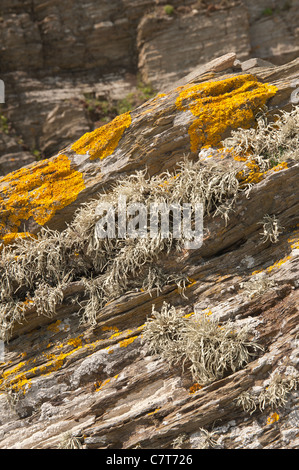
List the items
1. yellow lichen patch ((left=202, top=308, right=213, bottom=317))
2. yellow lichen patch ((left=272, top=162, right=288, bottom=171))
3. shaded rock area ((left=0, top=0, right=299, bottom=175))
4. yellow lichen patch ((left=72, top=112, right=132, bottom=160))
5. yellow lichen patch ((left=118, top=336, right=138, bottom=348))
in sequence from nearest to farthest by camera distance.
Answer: yellow lichen patch ((left=202, top=308, right=213, bottom=317)) < yellow lichen patch ((left=118, top=336, right=138, bottom=348)) < yellow lichen patch ((left=272, top=162, right=288, bottom=171)) < yellow lichen patch ((left=72, top=112, right=132, bottom=160)) < shaded rock area ((left=0, top=0, right=299, bottom=175))

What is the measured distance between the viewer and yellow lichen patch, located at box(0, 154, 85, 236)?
A: 5.18 meters

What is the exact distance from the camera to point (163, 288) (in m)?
4.52

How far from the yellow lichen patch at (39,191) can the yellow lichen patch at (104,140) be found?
0.97 ft

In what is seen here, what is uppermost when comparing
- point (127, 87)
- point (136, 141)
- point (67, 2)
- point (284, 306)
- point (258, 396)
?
point (67, 2)

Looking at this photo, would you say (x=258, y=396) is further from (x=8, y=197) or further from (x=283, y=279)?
(x=8, y=197)

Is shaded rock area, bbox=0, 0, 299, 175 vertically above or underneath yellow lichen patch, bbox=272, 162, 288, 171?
above

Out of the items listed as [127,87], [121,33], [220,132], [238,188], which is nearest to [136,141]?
[220,132]

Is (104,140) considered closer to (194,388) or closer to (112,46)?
(194,388)

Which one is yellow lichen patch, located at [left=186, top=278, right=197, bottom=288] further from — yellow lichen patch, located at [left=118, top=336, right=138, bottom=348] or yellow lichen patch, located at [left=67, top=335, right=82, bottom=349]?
yellow lichen patch, located at [left=67, top=335, right=82, bottom=349]

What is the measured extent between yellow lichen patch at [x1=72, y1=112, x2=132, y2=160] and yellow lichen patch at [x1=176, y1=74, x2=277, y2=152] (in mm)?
840

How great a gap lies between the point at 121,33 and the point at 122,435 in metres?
→ 12.6

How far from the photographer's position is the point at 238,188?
178 inches

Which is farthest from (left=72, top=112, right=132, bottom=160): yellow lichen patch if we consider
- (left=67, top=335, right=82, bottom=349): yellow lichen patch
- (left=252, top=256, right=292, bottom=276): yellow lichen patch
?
(left=252, top=256, right=292, bottom=276): yellow lichen patch

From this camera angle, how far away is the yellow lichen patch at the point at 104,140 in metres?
5.42
